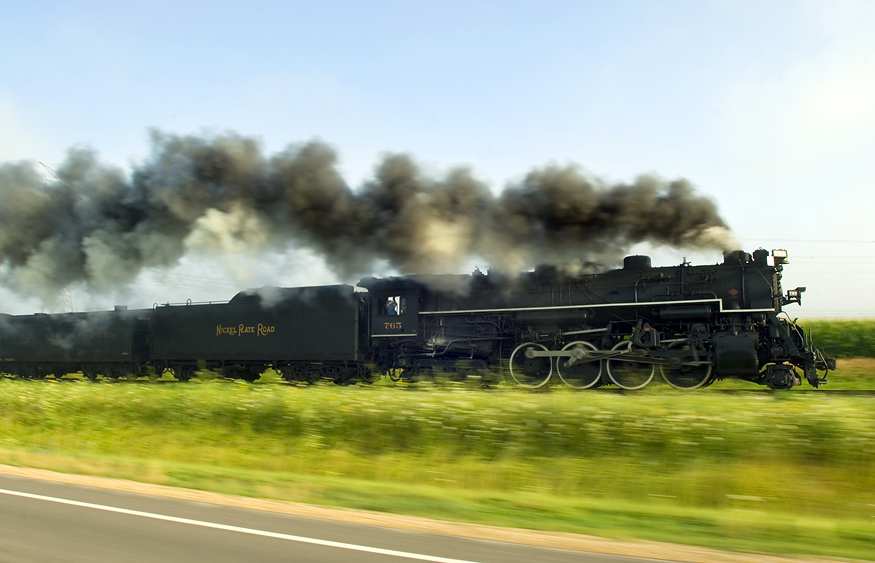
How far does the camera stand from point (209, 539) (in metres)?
5.09

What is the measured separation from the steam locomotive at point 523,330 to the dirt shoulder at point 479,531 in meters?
10.4

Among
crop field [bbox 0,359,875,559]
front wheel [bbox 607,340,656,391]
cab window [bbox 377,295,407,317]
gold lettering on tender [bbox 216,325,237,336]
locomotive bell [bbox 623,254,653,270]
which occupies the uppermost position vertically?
locomotive bell [bbox 623,254,653,270]

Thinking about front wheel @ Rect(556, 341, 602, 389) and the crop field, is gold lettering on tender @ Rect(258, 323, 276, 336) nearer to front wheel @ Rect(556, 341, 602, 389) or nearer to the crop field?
the crop field

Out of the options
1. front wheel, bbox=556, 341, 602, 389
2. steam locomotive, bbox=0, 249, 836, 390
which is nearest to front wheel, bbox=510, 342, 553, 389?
steam locomotive, bbox=0, 249, 836, 390

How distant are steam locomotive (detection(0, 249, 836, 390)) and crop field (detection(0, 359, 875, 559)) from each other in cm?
570

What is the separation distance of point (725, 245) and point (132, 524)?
606 inches

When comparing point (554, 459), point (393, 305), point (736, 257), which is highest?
point (736, 257)

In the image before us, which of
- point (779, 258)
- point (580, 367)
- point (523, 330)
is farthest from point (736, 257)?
point (523, 330)

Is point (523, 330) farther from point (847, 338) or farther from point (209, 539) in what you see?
point (847, 338)

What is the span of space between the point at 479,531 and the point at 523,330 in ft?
38.8

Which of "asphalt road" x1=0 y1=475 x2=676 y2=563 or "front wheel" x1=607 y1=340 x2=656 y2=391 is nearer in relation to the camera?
"asphalt road" x1=0 y1=475 x2=676 y2=563

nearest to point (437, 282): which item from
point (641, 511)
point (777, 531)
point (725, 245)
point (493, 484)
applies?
point (725, 245)

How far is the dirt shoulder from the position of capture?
15.9 feet

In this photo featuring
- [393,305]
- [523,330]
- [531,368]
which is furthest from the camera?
[393,305]
